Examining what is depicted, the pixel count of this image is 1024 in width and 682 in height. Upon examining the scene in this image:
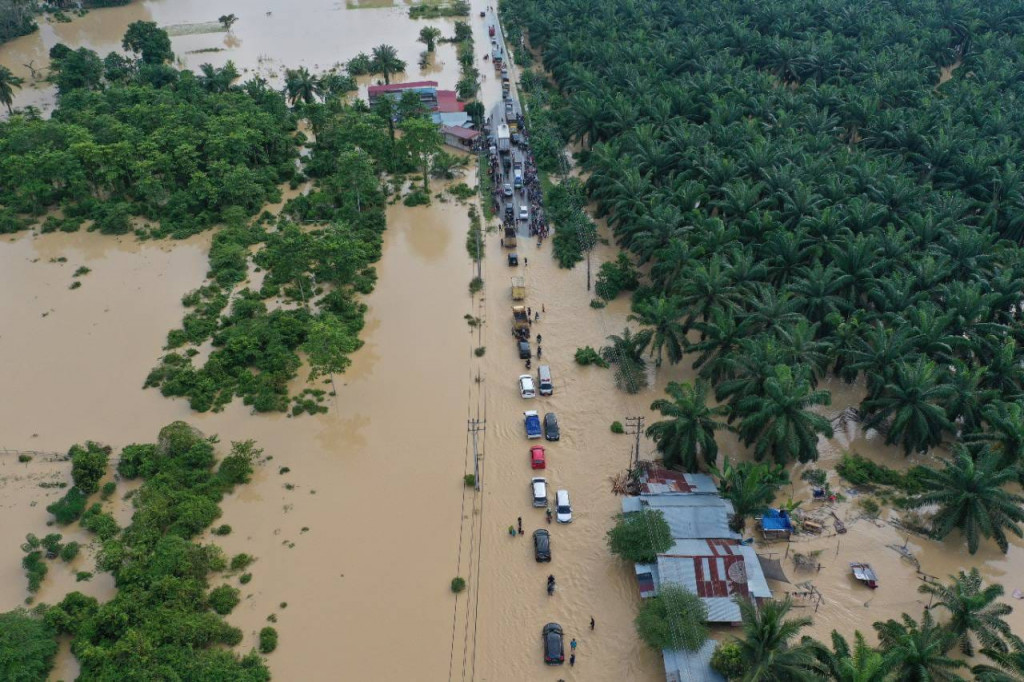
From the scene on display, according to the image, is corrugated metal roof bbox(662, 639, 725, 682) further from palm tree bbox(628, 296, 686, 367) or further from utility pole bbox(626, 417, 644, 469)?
palm tree bbox(628, 296, 686, 367)

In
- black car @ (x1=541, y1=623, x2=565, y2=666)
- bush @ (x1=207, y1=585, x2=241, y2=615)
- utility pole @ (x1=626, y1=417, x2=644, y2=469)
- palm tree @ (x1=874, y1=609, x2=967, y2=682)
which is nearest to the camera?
palm tree @ (x1=874, y1=609, x2=967, y2=682)

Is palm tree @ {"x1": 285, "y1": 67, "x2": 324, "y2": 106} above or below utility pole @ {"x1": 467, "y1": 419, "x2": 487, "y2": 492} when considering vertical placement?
above

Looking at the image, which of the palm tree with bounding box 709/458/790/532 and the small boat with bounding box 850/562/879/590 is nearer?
the small boat with bounding box 850/562/879/590

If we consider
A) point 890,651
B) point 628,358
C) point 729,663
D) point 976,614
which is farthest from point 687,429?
point 976,614

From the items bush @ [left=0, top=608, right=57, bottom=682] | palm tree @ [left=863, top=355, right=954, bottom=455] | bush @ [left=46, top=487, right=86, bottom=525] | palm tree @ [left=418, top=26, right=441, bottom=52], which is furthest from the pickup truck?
palm tree @ [left=418, top=26, right=441, bottom=52]

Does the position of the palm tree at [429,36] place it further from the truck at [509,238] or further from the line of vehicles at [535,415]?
the truck at [509,238]

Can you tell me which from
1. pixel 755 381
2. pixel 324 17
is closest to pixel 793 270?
pixel 755 381
